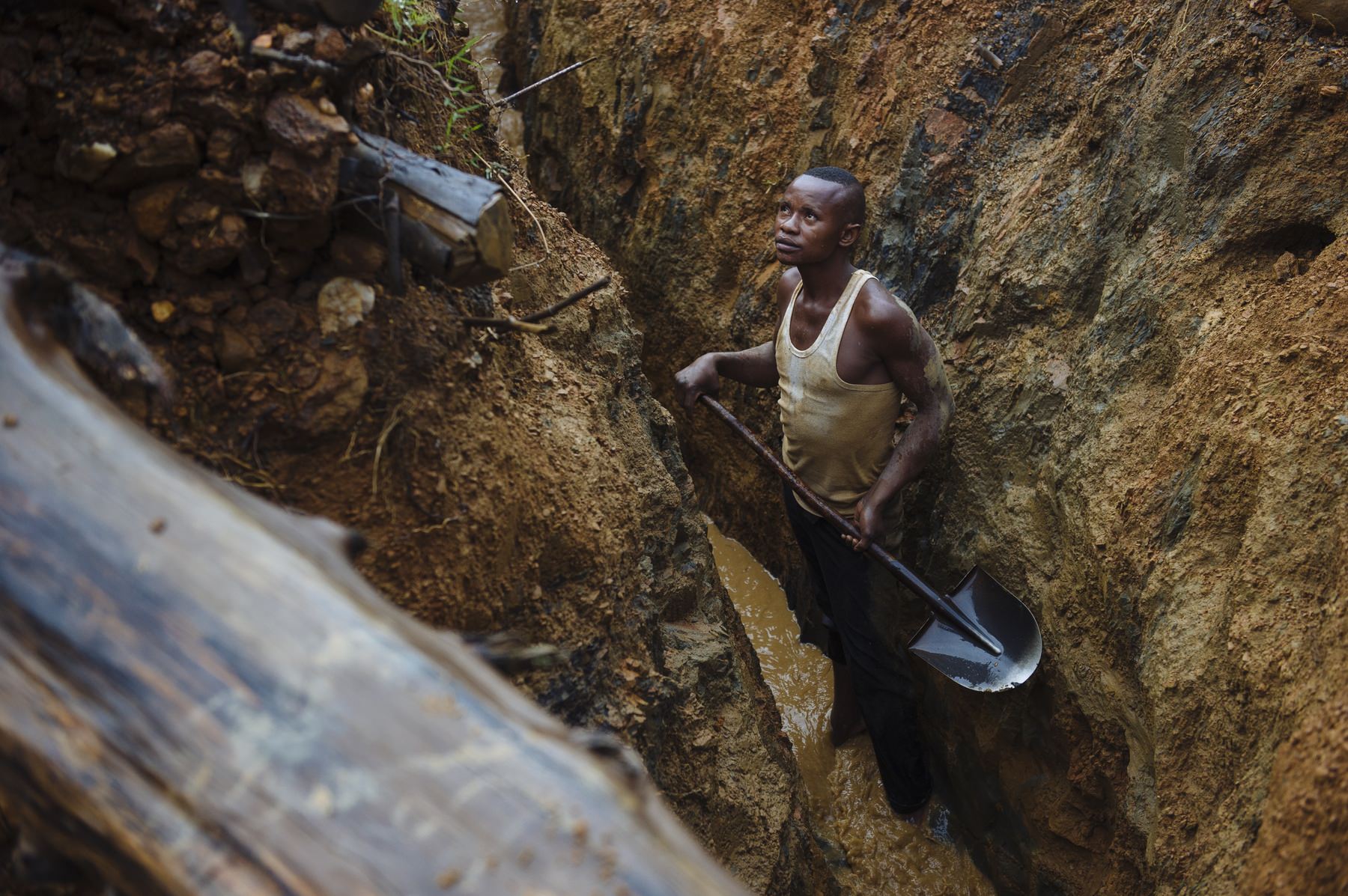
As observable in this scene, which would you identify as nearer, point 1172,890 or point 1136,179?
point 1172,890

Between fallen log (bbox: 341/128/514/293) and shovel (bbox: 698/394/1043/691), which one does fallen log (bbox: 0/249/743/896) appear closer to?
fallen log (bbox: 341/128/514/293)

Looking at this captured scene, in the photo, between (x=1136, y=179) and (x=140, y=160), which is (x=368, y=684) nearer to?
(x=140, y=160)

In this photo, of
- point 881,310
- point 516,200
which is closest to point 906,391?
point 881,310

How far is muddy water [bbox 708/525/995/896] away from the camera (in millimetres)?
3576

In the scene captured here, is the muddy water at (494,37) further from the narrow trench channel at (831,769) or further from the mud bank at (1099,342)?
the narrow trench channel at (831,769)

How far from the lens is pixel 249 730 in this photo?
1049mm

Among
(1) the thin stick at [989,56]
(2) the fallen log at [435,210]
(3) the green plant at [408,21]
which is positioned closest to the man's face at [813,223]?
(1) the thin stick at [989,56]

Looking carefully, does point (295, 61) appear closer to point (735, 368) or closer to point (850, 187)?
point (850, 187)

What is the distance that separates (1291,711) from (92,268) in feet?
8.32

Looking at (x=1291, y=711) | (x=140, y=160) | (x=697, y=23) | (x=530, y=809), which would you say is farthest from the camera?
(x=697, y=23)

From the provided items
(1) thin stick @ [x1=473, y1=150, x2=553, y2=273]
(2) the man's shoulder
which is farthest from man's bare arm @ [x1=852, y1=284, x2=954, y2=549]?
(1) thin stick @ [x1=473, y1=150, x2=553, y2=273]

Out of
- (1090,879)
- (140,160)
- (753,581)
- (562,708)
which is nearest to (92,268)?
(140,160)

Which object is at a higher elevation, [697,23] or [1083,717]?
[697,23]

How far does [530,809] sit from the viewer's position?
1.05m
